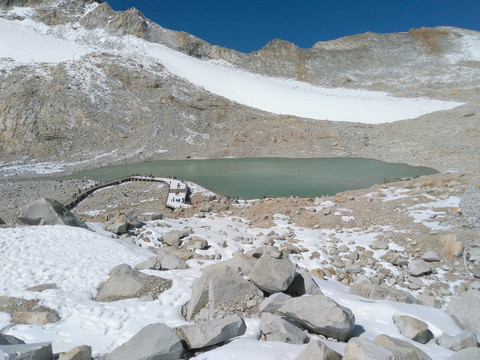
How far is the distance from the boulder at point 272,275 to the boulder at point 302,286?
1.23 feet

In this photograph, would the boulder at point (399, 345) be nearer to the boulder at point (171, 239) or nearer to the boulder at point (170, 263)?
the boulder at point (170, 263)

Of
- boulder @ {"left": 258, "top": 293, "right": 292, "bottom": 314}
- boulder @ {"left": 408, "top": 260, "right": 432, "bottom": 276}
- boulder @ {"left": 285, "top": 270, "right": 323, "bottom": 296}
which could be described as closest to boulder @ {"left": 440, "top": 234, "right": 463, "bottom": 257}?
boulder @ {"left": 408, "top": 260, "right": 432, "bottom": 276}

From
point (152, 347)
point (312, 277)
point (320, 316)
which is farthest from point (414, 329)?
point (152, 347)

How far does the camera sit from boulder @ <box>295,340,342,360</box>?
3.53 meters

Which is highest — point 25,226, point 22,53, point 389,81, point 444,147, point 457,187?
point 389,81

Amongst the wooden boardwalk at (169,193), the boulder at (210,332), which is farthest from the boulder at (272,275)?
the wooden boardwalk at (169,193)

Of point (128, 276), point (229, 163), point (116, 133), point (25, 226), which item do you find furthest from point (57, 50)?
point (128, 276)

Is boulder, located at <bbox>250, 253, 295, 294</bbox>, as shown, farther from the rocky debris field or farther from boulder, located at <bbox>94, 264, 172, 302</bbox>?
boulder, located at <bbox>94, 264, 172, 302</bbox>

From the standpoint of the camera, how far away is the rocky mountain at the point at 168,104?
158 feet

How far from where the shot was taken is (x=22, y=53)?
223 feet

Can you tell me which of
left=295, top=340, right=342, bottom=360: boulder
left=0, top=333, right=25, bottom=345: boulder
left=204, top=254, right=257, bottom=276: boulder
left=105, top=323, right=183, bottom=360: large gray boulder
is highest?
left=295, top=340, right=342, bottom=360: boulder

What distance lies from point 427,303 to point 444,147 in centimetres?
4343

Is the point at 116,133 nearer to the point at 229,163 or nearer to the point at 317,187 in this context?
the point at 229,163

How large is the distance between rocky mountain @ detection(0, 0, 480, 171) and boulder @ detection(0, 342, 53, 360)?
40674 mm
